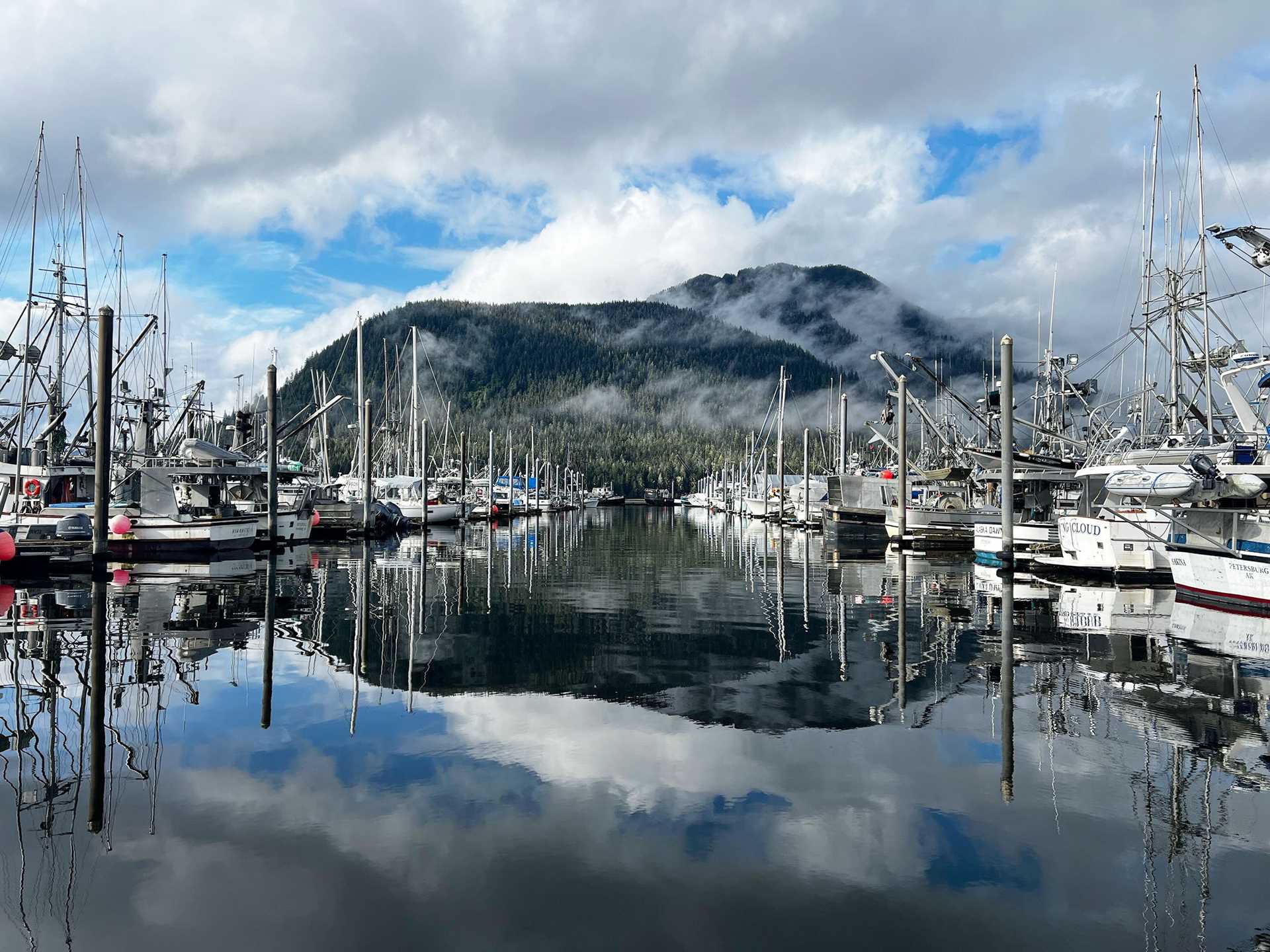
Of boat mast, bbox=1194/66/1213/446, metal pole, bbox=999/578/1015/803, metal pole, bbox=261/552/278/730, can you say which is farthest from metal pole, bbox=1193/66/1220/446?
metal pole, bbox=261/552/278/730

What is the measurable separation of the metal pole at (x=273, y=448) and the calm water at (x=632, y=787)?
25.9 m

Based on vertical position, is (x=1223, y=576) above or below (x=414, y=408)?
below

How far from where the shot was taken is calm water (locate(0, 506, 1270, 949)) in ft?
22.3

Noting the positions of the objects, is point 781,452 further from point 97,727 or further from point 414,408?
point 97,727

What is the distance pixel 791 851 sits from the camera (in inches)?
315

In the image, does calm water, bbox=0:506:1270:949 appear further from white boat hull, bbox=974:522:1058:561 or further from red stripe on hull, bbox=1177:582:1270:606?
white boat hull, bbox=974:522:1058:561

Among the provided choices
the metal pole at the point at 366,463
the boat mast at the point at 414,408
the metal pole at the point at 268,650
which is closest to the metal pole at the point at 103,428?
the metal pole at the point at 268,650

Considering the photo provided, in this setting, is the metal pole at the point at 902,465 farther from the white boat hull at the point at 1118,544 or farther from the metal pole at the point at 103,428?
the metal pole at the point at 103,428

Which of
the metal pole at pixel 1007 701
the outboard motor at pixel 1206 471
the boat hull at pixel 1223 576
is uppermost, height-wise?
the outboard motor at pixel 1206 471

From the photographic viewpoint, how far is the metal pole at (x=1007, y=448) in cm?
3497

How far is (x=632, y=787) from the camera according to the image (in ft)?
32.1

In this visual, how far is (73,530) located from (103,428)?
4.44 m

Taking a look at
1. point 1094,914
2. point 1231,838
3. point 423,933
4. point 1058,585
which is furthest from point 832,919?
point 1058,585

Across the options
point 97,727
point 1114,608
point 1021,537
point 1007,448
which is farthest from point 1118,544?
point 97,727
